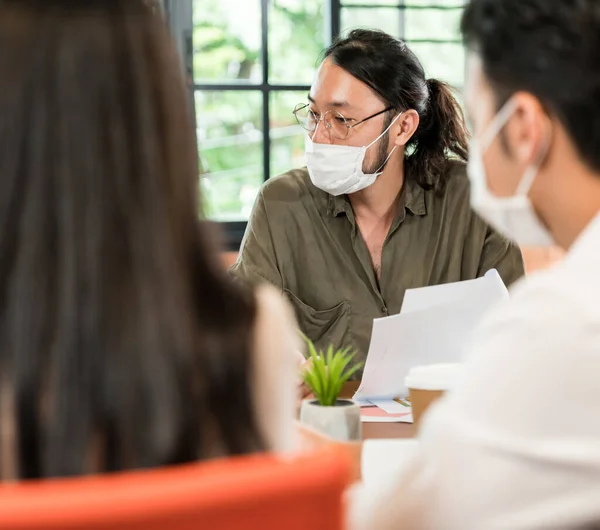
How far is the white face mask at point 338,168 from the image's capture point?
6.65ft

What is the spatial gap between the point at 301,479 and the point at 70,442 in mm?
213

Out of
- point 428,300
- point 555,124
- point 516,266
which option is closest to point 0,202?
point 555,124

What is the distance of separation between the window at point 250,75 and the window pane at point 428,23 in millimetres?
115

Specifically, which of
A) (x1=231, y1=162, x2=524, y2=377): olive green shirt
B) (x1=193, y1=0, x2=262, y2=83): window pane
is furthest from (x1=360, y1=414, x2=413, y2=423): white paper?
(x1=193, y1=0, x2=262, y2=83): window pane

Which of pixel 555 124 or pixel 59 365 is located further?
pixel 555 124

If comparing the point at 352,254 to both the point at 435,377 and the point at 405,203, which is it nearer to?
the point at 405,203

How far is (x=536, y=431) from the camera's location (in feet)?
2.41

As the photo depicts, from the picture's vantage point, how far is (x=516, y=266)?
2037 mm

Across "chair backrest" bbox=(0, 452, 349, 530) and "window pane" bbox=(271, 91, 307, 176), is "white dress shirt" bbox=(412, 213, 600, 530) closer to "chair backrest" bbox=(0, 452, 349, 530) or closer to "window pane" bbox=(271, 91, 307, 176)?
"chair backrest" bbox=(0, 452, 349, 530)

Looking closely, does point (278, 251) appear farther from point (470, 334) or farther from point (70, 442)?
point (70, 442)

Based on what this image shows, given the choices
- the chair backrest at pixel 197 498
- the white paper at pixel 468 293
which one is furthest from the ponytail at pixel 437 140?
the chair backrest at pixel 197 498

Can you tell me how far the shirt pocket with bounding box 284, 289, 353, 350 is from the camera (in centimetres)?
196

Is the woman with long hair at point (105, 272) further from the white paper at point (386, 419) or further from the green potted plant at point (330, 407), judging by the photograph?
the white paper at point (386, 419)

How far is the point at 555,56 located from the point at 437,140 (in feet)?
4.25
